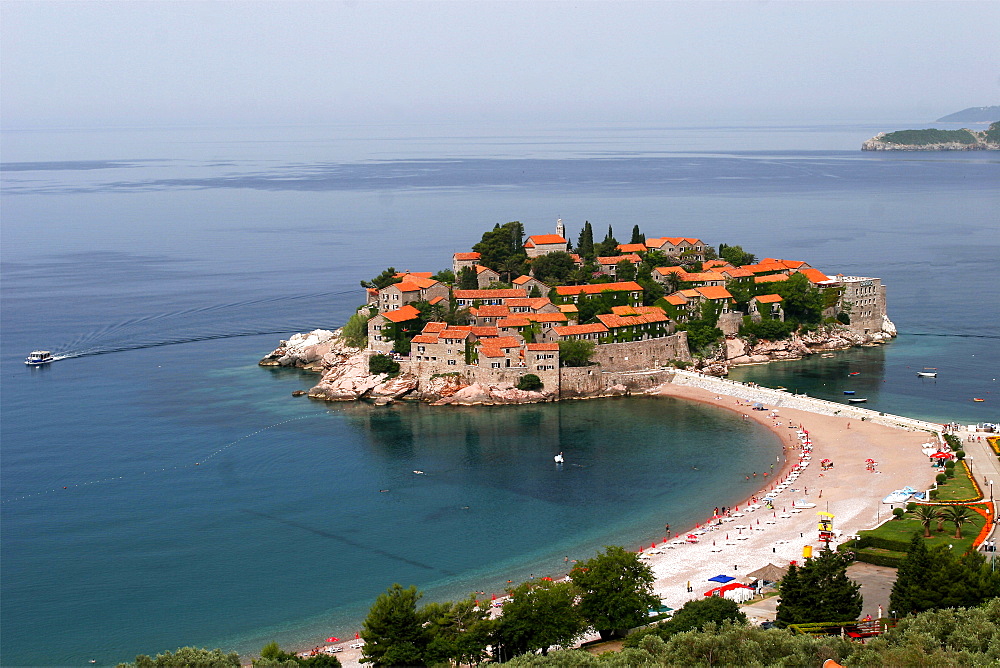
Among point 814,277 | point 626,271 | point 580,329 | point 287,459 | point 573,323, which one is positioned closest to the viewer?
point 287,459

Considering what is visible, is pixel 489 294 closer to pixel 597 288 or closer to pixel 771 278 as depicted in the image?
pixel 597 288

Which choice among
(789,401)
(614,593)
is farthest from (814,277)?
(614,593)

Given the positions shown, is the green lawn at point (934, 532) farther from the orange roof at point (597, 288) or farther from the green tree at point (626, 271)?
the green tree at point (626, 271)

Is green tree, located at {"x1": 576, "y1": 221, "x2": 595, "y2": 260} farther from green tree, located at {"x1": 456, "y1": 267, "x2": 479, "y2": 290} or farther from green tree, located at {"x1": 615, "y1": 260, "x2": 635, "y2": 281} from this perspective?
green tree, located at {"x1": 456, "y1": 267, "x2": 479, "y2": 290}

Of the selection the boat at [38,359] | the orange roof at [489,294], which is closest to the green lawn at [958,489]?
the orange roof at [489,294]

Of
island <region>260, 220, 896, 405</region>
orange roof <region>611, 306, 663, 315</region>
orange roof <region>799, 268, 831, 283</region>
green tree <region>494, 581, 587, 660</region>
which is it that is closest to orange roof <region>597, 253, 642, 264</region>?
island <region>260, 220, 896, 405</region>

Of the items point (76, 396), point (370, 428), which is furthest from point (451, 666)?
point (76, 396)
